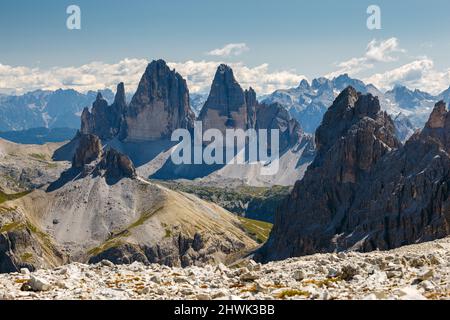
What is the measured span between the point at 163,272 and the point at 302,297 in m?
15.3

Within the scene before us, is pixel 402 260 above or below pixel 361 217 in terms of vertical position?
above

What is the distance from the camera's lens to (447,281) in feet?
107

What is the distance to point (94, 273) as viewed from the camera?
43125mm

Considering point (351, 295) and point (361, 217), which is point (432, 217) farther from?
point (351, 295)

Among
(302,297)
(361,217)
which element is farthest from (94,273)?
(361,217)

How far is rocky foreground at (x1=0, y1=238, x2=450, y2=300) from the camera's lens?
31797mm

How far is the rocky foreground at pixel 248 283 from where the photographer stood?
31.8 m

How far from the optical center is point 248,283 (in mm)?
38906
